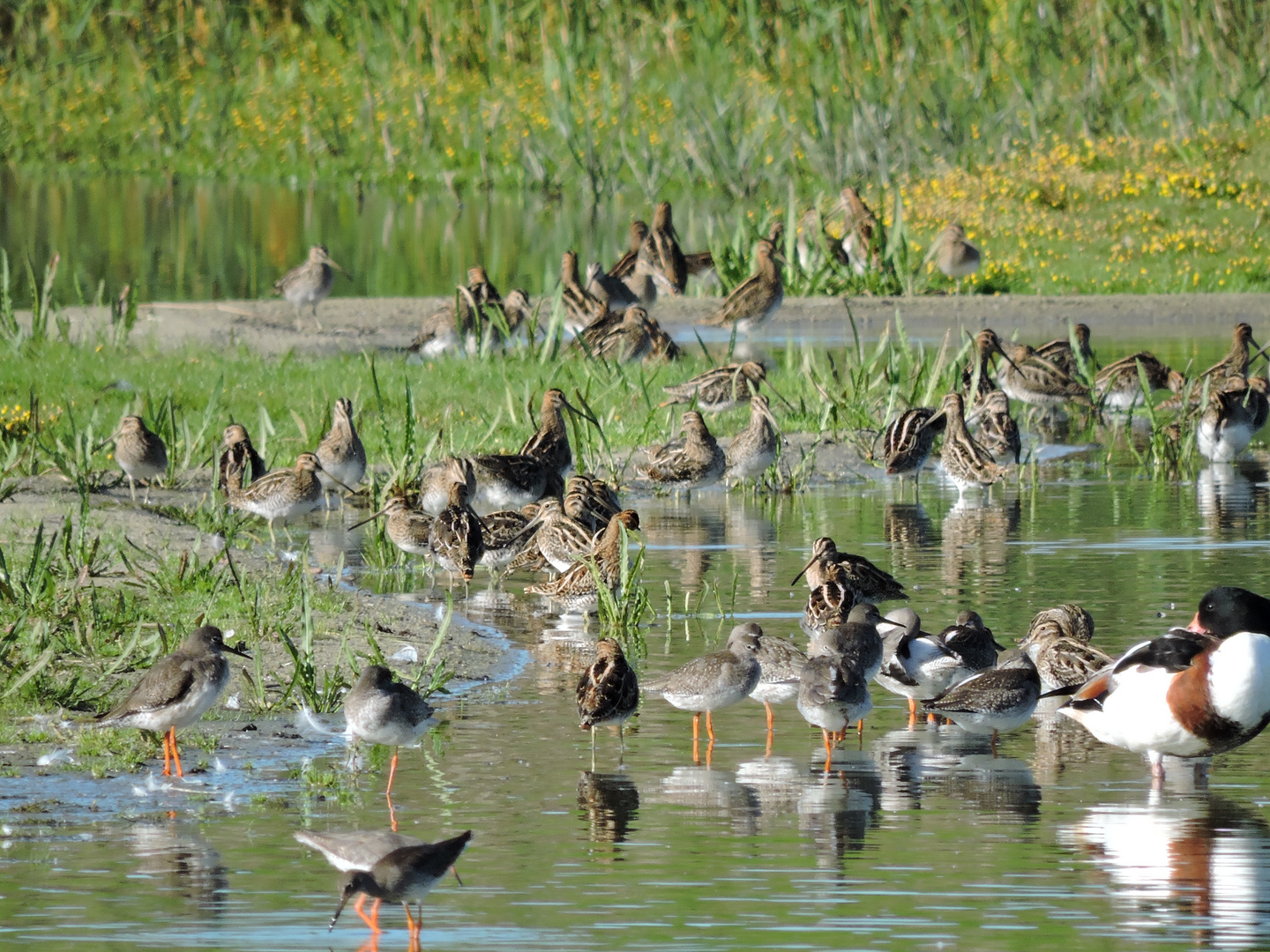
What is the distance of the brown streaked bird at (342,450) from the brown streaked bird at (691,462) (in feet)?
7.57

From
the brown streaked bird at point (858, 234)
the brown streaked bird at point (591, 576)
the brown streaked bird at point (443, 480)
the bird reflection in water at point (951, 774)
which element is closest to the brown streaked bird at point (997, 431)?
the brown streaked bird at point (443, 480)

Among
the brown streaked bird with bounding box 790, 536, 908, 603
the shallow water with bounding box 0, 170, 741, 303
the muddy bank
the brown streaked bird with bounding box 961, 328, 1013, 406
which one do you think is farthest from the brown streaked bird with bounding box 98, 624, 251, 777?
the shallow water with bounding box 0, 170, 741, 303

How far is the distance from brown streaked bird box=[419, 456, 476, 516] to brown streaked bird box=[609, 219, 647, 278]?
11.5m

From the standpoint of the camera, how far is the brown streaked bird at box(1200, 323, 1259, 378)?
20734mm

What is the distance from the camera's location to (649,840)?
28.3 ft

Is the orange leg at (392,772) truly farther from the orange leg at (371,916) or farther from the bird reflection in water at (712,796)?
the orange leg at (371,916)

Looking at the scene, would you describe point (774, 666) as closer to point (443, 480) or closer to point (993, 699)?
point (993, 699)

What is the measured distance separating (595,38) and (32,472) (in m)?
34.3

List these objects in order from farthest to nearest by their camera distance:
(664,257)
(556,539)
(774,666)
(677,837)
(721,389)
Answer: (664,257)
(721,389)
(556,539)
(774,666)
(677,837)

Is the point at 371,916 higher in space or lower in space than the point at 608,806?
lower

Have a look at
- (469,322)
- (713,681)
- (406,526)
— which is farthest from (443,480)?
(469,322)

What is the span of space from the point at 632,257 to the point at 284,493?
13.3 metres

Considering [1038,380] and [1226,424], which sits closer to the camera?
[1226,424]

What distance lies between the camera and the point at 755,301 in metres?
24.9
